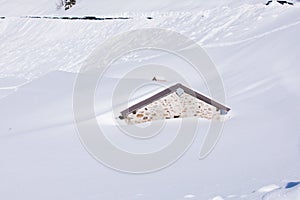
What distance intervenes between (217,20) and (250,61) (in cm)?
820

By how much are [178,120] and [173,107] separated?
34 cm

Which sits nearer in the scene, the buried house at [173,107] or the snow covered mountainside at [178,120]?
the snow covered mountainside at [178,120]

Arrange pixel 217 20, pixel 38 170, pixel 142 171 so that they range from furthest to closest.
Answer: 1. pixel 217 20
2. pixel 38 170
3. pixel 142 171

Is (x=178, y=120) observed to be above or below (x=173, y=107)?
below

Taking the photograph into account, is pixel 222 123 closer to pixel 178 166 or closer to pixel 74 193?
pixel 178 166

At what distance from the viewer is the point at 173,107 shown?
35.2 ft

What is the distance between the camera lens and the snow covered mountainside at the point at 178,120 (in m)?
6.45

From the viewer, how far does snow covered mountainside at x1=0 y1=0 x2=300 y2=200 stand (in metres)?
6.45

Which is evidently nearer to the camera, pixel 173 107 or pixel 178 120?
pixel 178 120

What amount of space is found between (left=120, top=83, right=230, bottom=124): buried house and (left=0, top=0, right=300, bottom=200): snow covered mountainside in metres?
0.36

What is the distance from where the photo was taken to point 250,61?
17.3m

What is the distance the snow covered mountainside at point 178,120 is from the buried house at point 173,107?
1.18 feet

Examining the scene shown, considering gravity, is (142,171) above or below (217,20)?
below

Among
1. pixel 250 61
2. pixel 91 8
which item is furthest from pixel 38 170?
pixel 91 8
